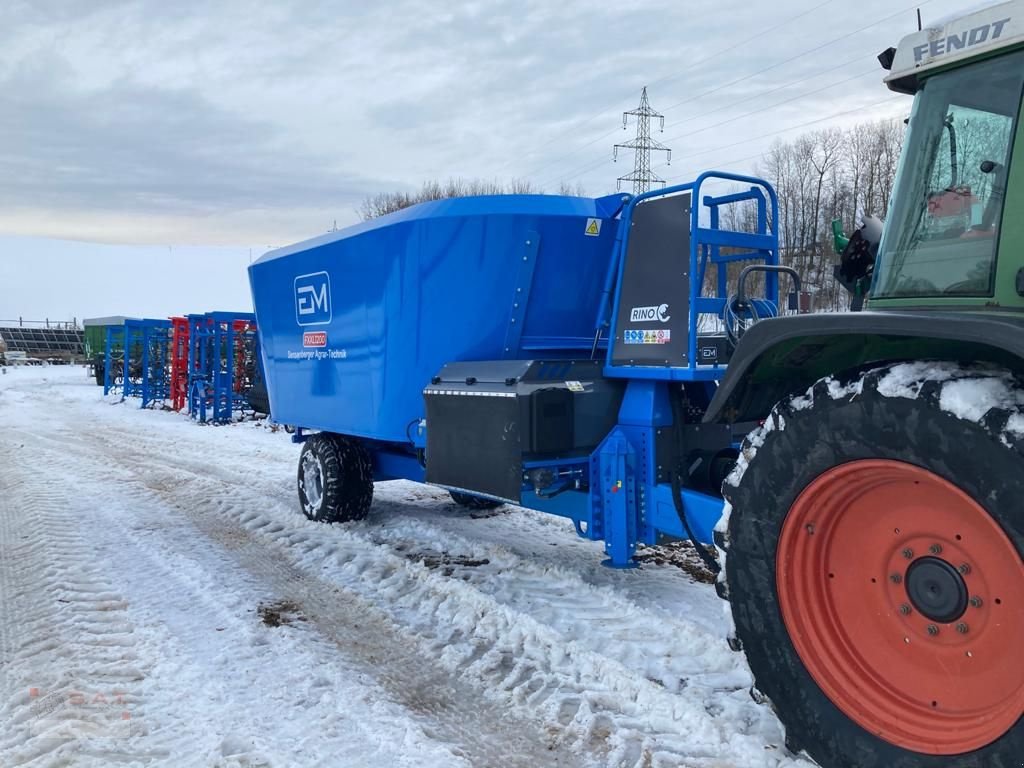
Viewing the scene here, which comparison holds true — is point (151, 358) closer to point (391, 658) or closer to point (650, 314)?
point (391, 658)

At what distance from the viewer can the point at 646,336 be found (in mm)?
4379

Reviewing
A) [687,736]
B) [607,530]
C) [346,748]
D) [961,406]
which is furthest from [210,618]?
[961,406]

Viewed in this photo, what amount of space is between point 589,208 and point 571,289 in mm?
511

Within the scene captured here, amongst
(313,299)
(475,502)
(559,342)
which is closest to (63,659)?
(559,342)

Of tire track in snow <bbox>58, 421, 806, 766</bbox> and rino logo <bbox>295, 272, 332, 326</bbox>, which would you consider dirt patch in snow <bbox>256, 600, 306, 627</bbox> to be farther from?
rino logo <bbox>295, 272, 332, 326</bbox>

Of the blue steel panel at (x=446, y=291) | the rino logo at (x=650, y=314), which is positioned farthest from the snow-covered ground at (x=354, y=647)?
the rino logo at (x=650, y=314)

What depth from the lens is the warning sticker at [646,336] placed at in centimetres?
425

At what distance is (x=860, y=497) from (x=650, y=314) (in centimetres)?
198

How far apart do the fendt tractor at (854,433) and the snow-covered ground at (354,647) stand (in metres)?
0.55

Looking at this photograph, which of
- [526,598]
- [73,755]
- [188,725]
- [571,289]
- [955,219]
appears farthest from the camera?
[571,289]

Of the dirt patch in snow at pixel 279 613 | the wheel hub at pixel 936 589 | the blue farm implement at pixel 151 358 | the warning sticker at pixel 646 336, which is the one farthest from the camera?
the blue farm implement at pixel 151 358

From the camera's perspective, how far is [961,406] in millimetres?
2082

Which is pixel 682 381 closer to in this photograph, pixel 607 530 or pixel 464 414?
pixel 607 530

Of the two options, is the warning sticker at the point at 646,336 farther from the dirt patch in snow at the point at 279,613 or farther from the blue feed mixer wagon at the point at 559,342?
the dirt patch in snow at the point at 279,613
